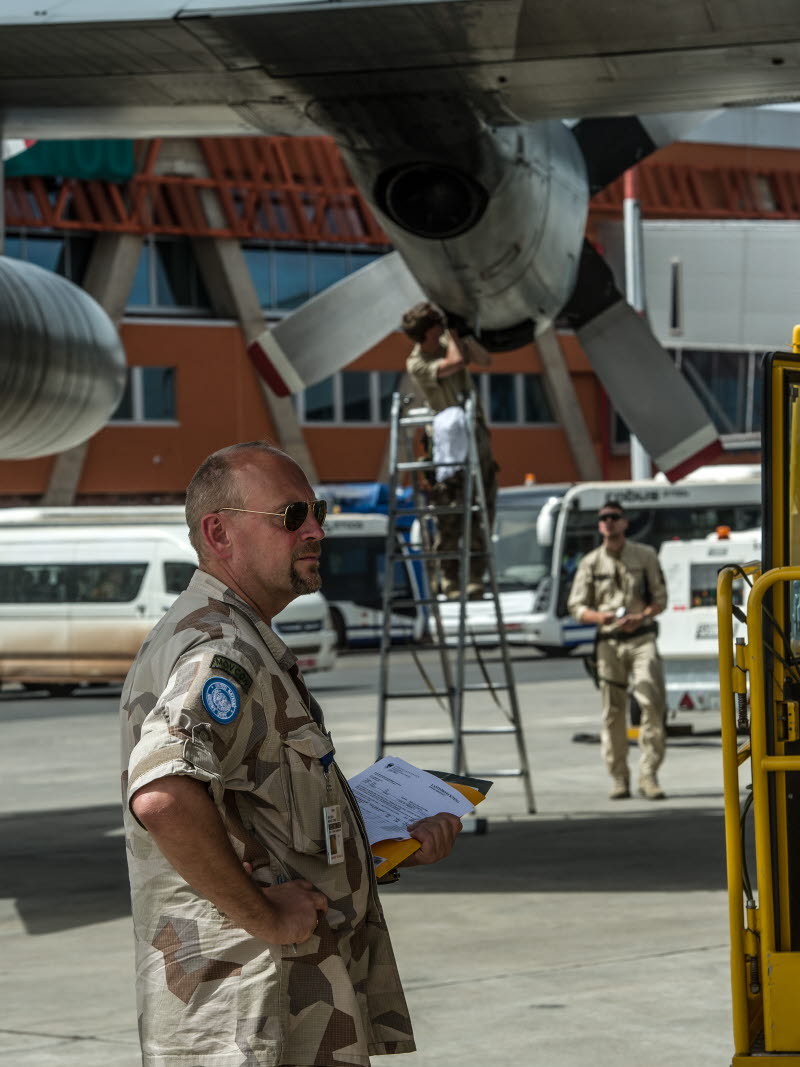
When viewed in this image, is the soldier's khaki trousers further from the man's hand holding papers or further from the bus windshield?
Result: the bus windshield

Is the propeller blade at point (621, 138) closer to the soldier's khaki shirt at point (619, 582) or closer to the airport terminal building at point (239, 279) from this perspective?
the soldier's khaki shirt at point (619, 582)

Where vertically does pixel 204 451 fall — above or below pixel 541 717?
above

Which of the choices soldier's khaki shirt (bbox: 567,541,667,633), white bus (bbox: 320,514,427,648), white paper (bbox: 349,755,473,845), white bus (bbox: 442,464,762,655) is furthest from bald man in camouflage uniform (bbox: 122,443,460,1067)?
white bus (bbox: 320,514,427,648)

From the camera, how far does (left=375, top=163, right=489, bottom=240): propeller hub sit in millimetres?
8500

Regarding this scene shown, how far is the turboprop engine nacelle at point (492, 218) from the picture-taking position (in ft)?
27.9

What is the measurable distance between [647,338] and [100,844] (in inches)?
203

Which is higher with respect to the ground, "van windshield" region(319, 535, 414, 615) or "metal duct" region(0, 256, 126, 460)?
"metal duct" region(0, 256, 126, 460)

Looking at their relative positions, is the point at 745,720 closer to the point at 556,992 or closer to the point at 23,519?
the point at 556,992

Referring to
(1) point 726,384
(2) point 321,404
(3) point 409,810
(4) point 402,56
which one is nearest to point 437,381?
(4) point 402,56

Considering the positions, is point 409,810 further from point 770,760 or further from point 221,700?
point 770,760

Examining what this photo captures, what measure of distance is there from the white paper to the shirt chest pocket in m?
0.29

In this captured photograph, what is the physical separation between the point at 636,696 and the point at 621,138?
448 centimetres

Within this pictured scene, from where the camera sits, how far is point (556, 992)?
6461mm

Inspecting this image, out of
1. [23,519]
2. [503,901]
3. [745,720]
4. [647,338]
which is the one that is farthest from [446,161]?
[23,519]
